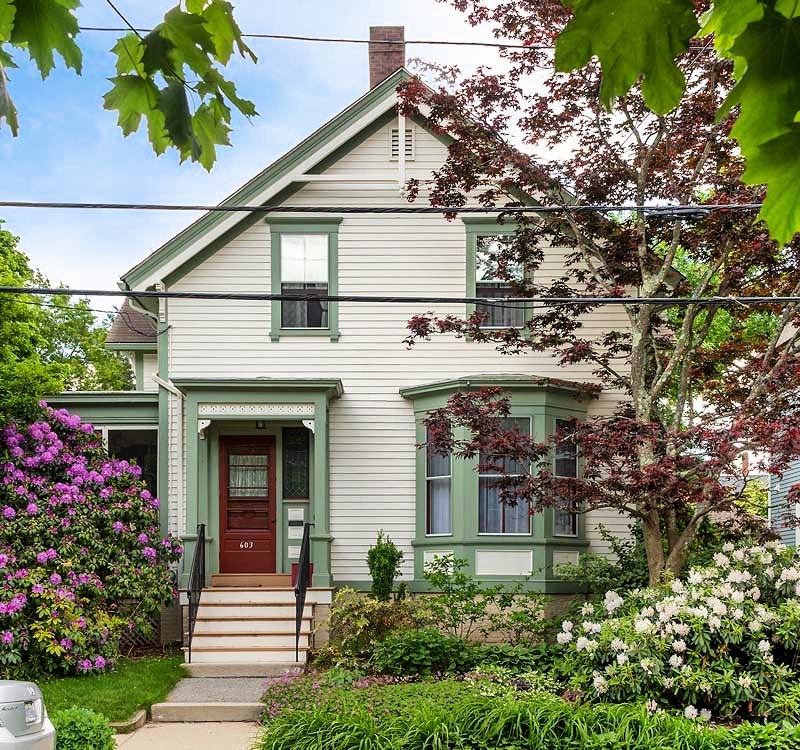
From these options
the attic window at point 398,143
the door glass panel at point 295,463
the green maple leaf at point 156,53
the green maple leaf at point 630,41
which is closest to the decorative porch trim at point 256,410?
the door glass panel at point 295,463

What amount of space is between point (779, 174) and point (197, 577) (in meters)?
14.4

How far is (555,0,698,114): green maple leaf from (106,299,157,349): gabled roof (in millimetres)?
18568

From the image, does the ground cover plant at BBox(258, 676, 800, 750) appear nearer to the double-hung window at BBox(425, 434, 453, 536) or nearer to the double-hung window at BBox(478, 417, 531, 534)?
the double-hung window at BBox(478, 417, 531, 534)

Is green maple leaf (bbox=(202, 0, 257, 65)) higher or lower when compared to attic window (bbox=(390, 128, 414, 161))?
lower

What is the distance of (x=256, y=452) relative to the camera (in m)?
17.0

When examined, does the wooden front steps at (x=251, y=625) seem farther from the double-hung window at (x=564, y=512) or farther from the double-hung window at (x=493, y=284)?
the double-hung window at (x=493, y=284)

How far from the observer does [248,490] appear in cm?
1684

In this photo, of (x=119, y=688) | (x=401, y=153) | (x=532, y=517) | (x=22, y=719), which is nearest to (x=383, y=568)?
(x=532, y=517)

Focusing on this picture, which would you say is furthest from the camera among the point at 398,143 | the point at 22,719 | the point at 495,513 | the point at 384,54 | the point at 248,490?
the point at 384,54

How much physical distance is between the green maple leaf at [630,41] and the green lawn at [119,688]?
35.5ft

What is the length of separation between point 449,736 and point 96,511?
8.55 metres

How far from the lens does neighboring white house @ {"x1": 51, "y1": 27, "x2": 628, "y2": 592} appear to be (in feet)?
53.9

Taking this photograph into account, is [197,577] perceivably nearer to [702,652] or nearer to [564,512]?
[564,512]

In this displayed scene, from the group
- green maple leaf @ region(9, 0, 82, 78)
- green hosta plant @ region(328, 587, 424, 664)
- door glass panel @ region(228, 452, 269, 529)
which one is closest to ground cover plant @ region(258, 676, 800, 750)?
green hosta plant @ region(328, 587, 424, 664)
